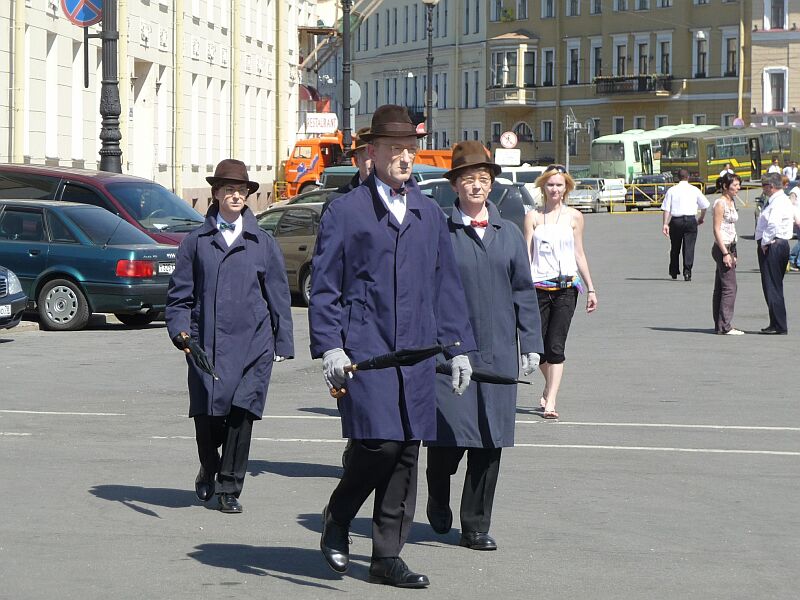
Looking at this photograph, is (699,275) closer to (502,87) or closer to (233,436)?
(233,436)

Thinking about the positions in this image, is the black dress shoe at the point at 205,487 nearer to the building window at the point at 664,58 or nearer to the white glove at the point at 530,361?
the white glove at the point at 530,361

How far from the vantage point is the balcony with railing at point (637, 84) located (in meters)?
96.8

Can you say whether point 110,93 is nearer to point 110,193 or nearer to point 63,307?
point 110,193

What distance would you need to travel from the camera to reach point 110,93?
79.8ft

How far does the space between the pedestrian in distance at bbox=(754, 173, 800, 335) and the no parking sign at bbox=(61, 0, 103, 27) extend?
11.3 meters

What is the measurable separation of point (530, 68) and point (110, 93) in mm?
84598

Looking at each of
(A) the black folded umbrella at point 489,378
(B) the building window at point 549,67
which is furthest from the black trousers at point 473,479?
(B) the building window at point 549,67

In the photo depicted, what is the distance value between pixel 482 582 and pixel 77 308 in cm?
1347

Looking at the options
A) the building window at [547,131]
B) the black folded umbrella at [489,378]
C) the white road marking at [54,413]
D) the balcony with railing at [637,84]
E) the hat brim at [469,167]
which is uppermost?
the balcony with railing at [637,84]

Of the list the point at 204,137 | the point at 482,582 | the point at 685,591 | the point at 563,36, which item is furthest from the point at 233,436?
the point at 563,36

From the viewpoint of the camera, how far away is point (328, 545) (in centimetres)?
688

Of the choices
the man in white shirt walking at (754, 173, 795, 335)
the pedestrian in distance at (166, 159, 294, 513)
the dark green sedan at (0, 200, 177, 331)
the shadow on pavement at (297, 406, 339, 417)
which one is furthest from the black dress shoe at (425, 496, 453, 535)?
the dark green sedan at (0, 200, 177, 331)

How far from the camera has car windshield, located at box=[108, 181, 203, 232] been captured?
73.0 ft

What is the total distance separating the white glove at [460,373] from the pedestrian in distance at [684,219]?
71.6ft
